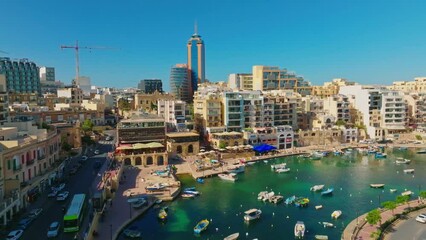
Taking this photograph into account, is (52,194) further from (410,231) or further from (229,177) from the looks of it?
(410,231)

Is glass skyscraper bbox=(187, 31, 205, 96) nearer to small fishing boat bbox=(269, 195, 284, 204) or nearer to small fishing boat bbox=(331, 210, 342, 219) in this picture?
small fishing boat bbox=(269, 195, 284, 204)

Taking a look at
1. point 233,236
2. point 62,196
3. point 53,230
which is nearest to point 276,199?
point 233,236

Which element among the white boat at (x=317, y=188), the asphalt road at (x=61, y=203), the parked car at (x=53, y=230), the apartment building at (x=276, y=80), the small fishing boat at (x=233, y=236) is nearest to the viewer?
the parked car at (x=53, y=230)

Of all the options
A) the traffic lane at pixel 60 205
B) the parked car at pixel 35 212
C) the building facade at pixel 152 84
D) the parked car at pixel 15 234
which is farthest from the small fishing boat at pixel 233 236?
the building facade at pixel 152 84

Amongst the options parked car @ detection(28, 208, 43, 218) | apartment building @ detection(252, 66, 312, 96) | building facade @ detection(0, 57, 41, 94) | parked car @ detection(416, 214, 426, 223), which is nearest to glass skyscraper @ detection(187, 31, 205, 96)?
apartment building @ detection(252, 66, 312, 96)

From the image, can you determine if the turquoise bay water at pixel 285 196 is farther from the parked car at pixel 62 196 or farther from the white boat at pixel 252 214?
the parked car at pixel 62 196

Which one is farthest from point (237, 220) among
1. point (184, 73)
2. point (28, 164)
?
point (184, 73)

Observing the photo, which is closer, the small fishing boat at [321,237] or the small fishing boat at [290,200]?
the small fishing boat at [321,237]

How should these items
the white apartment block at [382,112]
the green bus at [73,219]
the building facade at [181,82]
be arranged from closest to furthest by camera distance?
the green bus at [73,219] < the white apartment block at [382,112] < the building facade at [181,82]
